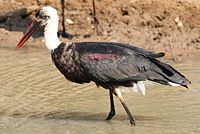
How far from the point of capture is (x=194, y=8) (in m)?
12.4

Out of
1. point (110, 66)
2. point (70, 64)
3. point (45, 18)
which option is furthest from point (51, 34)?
point (110, 66)

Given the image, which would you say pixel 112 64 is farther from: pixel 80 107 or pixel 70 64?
pixel 80 107

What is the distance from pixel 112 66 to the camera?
7.79 meters

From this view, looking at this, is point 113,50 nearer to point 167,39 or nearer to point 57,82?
point 57,82

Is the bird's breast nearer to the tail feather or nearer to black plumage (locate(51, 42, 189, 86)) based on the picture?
black plumage (locate(51, 42, 189, 86))

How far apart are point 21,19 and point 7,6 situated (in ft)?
2.95

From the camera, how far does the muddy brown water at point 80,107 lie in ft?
25.1

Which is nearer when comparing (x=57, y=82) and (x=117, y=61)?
(x=117, y=61)

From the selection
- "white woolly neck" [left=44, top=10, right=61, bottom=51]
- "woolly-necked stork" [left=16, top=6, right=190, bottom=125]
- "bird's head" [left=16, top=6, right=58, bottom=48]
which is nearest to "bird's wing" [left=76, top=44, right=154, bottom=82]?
"woolly-necked stork" [left=16, top=6, right=190, bottom=125]

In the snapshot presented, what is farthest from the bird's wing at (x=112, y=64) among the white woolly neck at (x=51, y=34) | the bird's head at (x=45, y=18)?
the bird's head at (x=45, y=18)

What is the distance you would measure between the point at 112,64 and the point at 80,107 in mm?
970

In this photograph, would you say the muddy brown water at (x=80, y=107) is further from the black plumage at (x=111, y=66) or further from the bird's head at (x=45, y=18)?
the bird's head at (x=45, y=18)

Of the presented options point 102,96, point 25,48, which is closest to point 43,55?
point 25,48

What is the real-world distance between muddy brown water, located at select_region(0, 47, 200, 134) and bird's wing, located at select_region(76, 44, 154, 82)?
0.54 m
